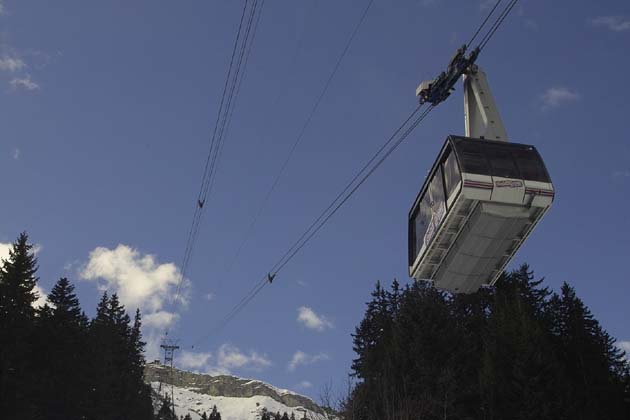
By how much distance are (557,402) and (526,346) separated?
4.43m

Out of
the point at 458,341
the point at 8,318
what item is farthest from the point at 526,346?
the point at 8,318

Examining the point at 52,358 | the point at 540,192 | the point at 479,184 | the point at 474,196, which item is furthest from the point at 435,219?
the point at 52,358

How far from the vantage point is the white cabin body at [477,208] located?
15742 millimetres

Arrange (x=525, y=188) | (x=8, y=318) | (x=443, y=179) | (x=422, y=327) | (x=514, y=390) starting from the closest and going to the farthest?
(x=525, y=188) → (x=443, y=179) → (x=514, y=390) → (x=8, y=318) → (x=422, y=327)

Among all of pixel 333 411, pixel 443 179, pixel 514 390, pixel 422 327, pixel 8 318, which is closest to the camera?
pixel 443 179

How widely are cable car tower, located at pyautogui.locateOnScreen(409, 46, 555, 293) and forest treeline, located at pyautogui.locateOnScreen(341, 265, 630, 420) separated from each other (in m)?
15.6

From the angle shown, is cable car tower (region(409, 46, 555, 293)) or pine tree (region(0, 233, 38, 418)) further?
pine tree (region(0, 233, 38, 418))

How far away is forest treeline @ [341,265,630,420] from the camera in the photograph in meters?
40.7

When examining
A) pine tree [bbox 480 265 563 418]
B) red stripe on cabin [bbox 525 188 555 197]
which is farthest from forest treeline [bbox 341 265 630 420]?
red stripe on cabin [bbox 525 188 555 197]

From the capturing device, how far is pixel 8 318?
149 feet

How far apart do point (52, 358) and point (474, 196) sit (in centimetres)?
4624

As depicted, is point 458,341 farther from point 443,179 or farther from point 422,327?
point 443,179

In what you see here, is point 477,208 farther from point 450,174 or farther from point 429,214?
point 429,214

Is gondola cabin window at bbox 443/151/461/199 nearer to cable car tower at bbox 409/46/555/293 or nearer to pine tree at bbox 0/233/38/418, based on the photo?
cable car tower at bbox 409/46/555/293
